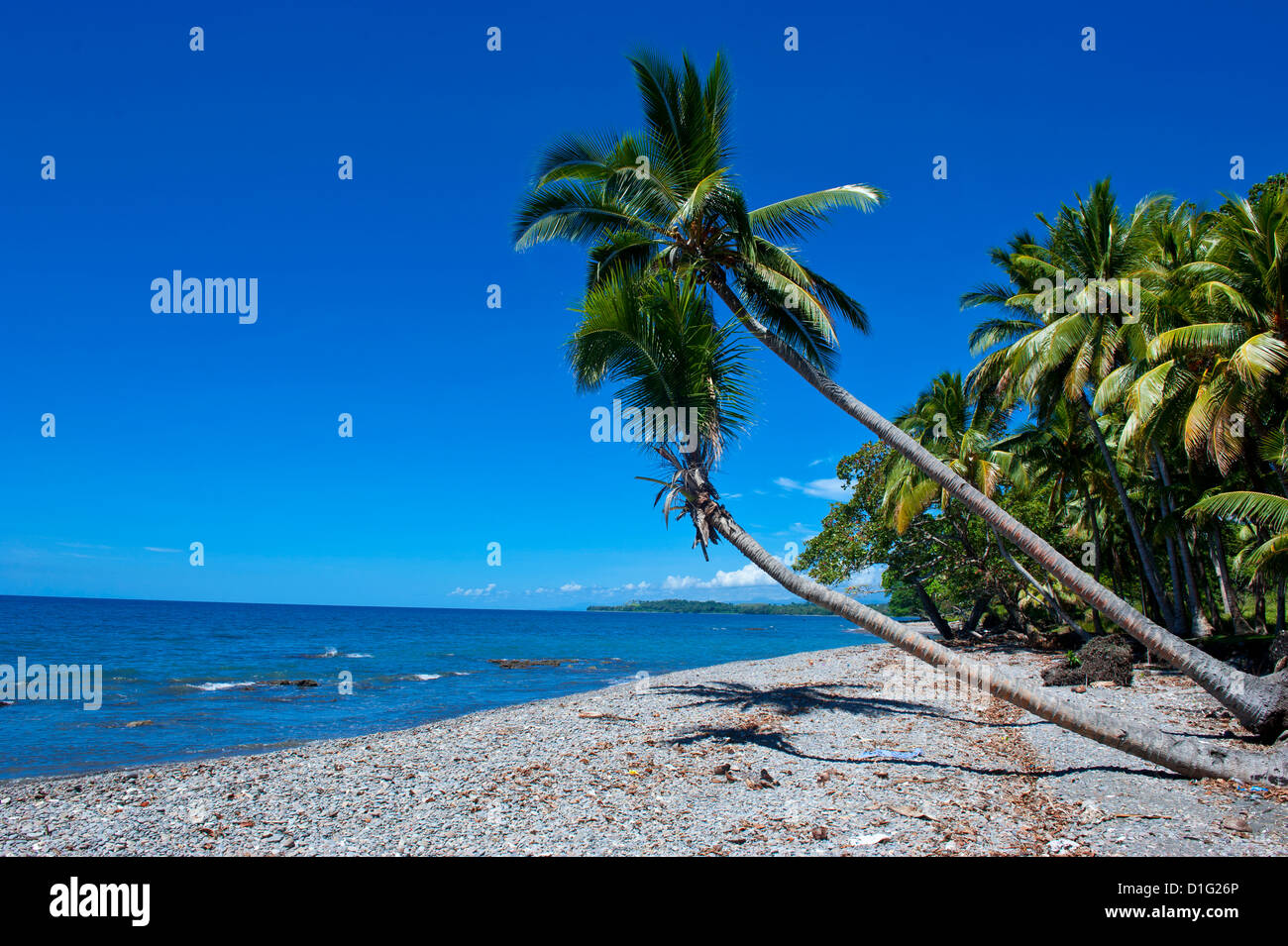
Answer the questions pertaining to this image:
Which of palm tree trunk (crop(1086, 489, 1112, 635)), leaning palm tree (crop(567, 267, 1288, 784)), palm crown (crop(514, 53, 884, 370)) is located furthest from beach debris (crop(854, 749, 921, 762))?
palm tree trunk (crop(1086, 489, 1112, 635))

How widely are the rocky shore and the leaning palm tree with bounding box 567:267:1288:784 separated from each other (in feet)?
2.69

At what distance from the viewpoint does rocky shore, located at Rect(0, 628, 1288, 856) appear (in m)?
5.91

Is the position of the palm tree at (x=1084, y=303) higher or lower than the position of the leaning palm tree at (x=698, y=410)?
higher

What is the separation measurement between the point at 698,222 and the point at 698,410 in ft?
10.0

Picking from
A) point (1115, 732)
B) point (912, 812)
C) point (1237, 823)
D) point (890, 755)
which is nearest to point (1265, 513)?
point (1115, 732)

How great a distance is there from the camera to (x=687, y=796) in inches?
292

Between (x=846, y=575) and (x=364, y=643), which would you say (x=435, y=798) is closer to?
(x=846, y=575)

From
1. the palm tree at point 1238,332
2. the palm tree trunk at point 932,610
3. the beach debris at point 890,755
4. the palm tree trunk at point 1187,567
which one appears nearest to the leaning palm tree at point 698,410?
the beach debris at point 890,755

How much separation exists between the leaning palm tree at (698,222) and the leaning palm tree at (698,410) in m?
0.89

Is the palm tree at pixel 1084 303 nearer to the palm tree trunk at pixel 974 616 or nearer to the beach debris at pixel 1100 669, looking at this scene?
the beach debris at pixel 1100 669

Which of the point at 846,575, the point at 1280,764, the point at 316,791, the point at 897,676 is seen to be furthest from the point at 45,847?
the point at 846,575

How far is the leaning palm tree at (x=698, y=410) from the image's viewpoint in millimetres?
7430


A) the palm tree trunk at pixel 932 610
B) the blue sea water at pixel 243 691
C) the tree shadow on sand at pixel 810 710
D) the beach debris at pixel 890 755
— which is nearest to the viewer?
the tree shadow on sand at pixel 810 710

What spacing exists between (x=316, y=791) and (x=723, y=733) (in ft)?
19.7
